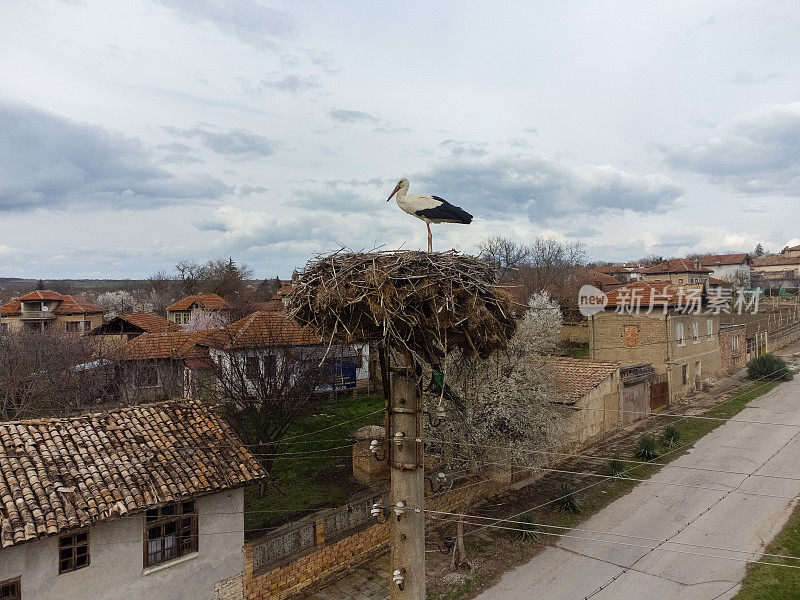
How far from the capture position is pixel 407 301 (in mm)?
5512

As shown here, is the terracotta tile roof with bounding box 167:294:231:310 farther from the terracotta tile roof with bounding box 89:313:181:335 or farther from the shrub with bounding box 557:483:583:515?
the shrub with bounding box 557:483:583:515

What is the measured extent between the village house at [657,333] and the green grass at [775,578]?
34.7ft

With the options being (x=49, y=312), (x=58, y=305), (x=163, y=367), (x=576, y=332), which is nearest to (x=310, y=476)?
(x=163, y=367)

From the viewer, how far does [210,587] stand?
29.8ft

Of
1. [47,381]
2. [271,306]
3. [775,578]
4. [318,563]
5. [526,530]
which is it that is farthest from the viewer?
[271,306]

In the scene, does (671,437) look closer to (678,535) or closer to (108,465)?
(678,535)

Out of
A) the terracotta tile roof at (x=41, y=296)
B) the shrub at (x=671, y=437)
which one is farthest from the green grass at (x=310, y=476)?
the terracotta tile roof at (x=41, y=296)

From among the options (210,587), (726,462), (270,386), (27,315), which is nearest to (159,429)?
(210,587)

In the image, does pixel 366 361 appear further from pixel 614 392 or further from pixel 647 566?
pixel 647 566

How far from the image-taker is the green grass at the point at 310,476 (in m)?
12.6

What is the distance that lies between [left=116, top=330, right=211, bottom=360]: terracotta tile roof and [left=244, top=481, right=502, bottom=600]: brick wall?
12657 millimetres

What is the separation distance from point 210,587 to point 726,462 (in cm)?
1687

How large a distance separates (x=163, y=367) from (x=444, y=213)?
17.1 m

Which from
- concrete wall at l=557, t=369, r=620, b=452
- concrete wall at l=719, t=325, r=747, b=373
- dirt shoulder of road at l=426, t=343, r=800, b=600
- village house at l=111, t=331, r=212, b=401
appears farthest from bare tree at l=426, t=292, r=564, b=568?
concrete wall at l=719, t=325, r=747, b=373
